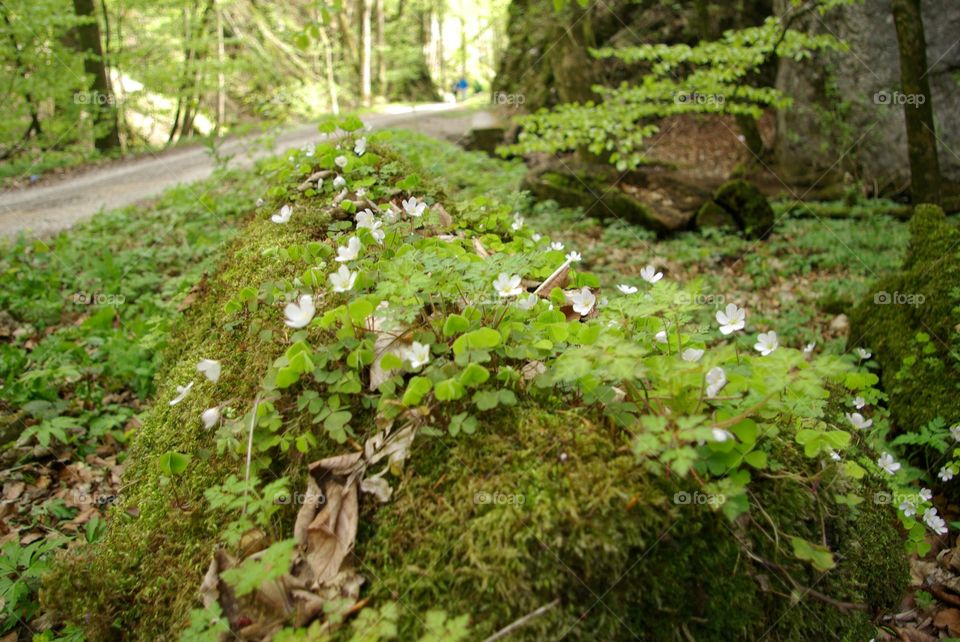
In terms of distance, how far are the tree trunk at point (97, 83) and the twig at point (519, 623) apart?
15.1 m

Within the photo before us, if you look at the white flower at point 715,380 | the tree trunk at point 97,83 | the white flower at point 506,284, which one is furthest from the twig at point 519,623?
the tree trunk at point 97,83

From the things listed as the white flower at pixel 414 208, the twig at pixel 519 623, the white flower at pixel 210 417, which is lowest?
the twig at pixel 519 623

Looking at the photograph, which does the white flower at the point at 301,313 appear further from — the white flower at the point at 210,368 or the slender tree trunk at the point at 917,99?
the slender tree trunk at the point at 917,99

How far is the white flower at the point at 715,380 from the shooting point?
5.32 feet

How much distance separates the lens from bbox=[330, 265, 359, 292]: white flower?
2.05 meters

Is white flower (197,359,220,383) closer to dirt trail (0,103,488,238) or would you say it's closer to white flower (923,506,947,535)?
white flower (923,506,947,535)

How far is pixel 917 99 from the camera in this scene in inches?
262

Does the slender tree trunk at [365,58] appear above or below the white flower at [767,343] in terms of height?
above

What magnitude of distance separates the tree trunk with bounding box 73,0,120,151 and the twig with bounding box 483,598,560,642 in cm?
1509

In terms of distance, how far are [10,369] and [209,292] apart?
2.13 metres

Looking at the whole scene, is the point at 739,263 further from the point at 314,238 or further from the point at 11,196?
the point at 11,196

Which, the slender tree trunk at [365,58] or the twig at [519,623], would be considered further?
the slender tree trunk at [365,58]

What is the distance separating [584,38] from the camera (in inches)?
427

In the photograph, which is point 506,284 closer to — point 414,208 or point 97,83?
point 414,208
